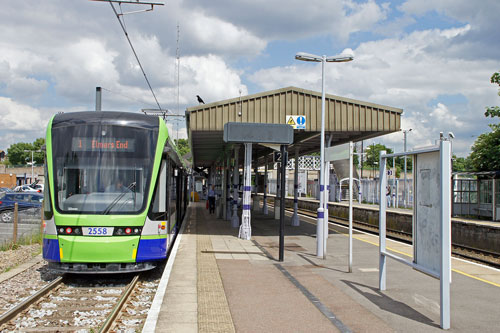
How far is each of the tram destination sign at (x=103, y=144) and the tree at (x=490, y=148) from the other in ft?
70.5

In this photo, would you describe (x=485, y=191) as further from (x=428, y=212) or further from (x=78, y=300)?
(x=78, y=300)

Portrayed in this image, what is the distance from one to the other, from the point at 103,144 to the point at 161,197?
1.48 m

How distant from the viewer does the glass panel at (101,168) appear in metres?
8.85

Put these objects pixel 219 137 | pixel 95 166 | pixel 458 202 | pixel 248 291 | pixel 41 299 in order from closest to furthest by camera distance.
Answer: pixel 41 299
pixel 248 291
pixel 95 166
pixel 219 137
pixel 458 202

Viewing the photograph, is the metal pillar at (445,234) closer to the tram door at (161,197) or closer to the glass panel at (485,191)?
the tram door at (161,197)

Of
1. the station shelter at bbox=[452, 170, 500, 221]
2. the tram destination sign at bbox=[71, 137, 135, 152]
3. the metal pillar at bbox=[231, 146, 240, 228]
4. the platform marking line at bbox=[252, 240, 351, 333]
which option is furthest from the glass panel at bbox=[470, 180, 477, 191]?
the tram destination sign at bbox=[71, 137, 135, 152]

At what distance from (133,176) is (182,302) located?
3.02 metres

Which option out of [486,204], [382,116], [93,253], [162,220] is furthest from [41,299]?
[486,204]

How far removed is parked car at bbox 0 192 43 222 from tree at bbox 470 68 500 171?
74.8ft

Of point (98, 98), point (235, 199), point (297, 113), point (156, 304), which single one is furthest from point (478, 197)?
point (156, 304)

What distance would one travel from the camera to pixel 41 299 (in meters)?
7.54

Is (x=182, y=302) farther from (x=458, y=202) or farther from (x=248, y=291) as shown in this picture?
(x=458, y=202)

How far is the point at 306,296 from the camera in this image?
25.3 ft

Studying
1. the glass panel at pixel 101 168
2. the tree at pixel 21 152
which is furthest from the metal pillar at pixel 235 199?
the tree at pixel 21 152
